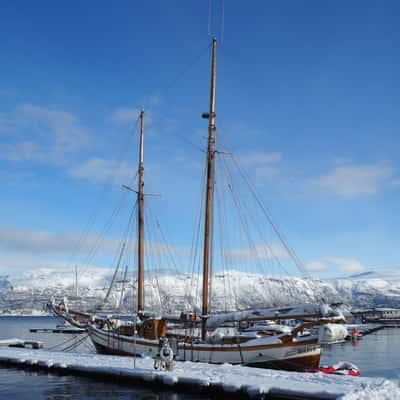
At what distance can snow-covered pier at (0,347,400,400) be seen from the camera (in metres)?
21.6

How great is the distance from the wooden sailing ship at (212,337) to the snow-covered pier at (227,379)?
362cm

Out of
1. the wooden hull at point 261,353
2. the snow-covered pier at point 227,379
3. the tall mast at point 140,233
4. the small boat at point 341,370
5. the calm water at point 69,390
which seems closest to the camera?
the snow-covered pier at point 227,379

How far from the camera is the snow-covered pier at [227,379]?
2156cm

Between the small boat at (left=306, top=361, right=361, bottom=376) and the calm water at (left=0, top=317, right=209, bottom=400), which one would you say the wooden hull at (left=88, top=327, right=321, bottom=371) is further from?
the calm water at (left=0, top=317, right=209, bottom=400)

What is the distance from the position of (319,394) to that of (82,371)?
16.2 meters

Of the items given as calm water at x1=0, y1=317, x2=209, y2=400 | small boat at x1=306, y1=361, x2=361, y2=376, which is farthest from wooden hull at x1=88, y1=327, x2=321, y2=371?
calm water at x1=0, y1=317, x2=209, y2=400

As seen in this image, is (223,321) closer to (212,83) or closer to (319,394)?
(319,394)

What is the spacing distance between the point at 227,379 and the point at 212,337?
1134 cm

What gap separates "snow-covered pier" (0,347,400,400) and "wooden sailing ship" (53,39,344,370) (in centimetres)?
362

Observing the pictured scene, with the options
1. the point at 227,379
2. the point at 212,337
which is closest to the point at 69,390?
the point at 227,379

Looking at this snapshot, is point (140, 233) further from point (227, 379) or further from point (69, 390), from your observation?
point (227, 379)

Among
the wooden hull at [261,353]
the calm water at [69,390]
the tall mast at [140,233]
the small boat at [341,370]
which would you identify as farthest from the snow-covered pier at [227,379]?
the tall mast at [140,233]

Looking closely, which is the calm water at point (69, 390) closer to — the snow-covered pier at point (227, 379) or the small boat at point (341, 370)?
the snow-covered pier at point (227, 379)

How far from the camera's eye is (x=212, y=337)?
3631cm
